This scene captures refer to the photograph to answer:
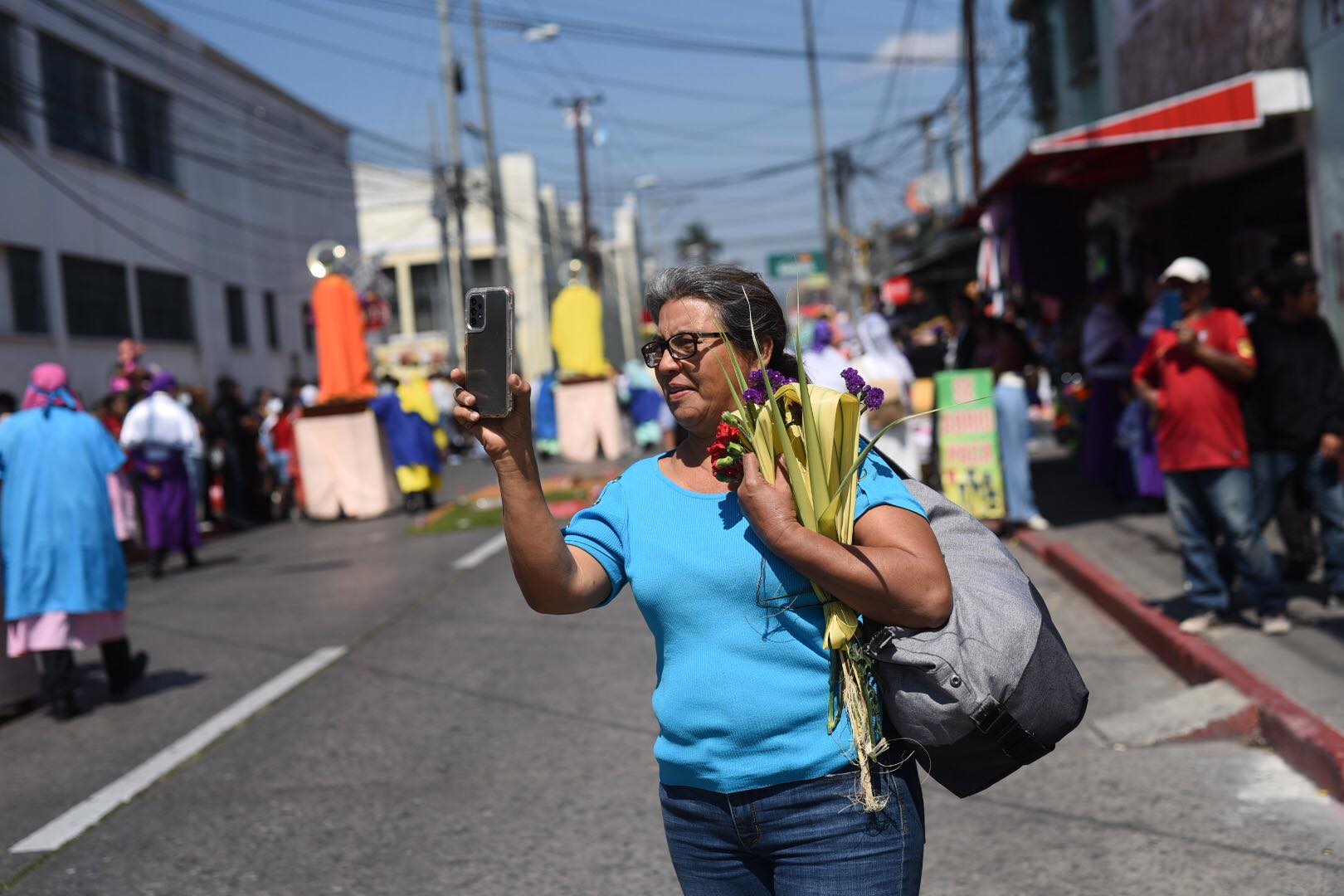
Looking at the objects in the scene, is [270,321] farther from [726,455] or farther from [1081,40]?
[726,455]

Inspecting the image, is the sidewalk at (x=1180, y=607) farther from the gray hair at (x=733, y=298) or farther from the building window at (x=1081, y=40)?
the building window at (x=1081, y=40)

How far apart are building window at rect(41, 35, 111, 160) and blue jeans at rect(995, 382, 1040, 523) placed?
53.7 feet

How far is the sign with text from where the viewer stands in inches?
468

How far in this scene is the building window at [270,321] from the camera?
32350 millimetres

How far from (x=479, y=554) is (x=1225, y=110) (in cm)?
757

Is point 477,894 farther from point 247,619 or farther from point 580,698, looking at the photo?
point 247,619

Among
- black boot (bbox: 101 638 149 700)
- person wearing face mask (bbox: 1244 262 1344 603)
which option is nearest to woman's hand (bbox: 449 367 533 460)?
person wearing face mask (bbox: 1244 262 1344 603)

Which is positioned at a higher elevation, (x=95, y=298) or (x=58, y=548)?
(x=95, y=298)

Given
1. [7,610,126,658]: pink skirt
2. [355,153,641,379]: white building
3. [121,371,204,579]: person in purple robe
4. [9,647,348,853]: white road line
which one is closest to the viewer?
[9,647,348,853]: white road line

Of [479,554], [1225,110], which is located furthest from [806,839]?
[479,554]

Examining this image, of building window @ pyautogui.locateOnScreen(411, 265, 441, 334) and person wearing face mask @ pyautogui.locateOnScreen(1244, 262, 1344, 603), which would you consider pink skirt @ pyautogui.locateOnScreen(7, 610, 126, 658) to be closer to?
person wearing face mask @ pyautogui.locateOnScreen(1244, 262, 1344, 603)

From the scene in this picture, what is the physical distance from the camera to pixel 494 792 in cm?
591

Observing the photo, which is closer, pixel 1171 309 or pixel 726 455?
pixel 726 455

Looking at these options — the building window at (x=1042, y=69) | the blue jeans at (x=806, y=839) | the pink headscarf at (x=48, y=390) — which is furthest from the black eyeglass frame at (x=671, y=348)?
the building window at (x=1042, y=69)
